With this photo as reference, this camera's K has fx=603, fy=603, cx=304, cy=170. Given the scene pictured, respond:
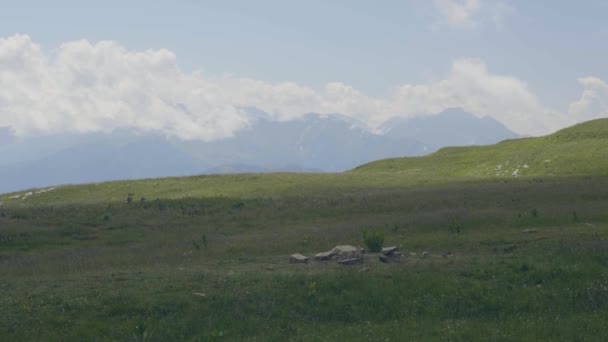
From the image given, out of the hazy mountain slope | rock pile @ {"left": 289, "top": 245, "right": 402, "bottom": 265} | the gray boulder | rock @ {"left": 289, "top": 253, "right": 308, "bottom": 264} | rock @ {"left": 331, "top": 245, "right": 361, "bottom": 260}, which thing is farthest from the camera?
the hazy mountain slope

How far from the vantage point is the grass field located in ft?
55.4

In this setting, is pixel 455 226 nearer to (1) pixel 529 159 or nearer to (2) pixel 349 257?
(2) pixel 349 257

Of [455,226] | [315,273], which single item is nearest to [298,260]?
[315,273]

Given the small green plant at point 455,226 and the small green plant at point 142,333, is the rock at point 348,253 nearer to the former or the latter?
the small green plant at point 455,226

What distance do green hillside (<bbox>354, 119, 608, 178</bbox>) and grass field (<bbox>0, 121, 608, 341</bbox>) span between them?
96.2 ft

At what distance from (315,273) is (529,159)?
69.0 meters

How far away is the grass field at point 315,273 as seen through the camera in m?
16.9

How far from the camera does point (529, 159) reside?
8300cm

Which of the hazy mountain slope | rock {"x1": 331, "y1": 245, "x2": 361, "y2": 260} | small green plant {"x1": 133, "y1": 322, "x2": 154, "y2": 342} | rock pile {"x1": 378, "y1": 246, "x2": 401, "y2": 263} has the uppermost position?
the hazy mountain slope

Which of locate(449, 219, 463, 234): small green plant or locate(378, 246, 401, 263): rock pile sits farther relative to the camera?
locate(449, 219, 463, 234): small green plant

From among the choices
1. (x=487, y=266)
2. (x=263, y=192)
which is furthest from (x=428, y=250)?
(x=263, y=192)

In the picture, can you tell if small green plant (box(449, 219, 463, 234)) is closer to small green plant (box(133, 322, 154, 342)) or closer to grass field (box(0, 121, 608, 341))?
grass field (box(0, 121, 608, 341))

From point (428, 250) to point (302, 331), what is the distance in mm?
12199

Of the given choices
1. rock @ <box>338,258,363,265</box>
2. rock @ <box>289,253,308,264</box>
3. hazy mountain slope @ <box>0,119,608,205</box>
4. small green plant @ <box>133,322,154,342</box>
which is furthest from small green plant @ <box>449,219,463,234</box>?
hazy mountain slope @ <box>0,119,608,205</box>
